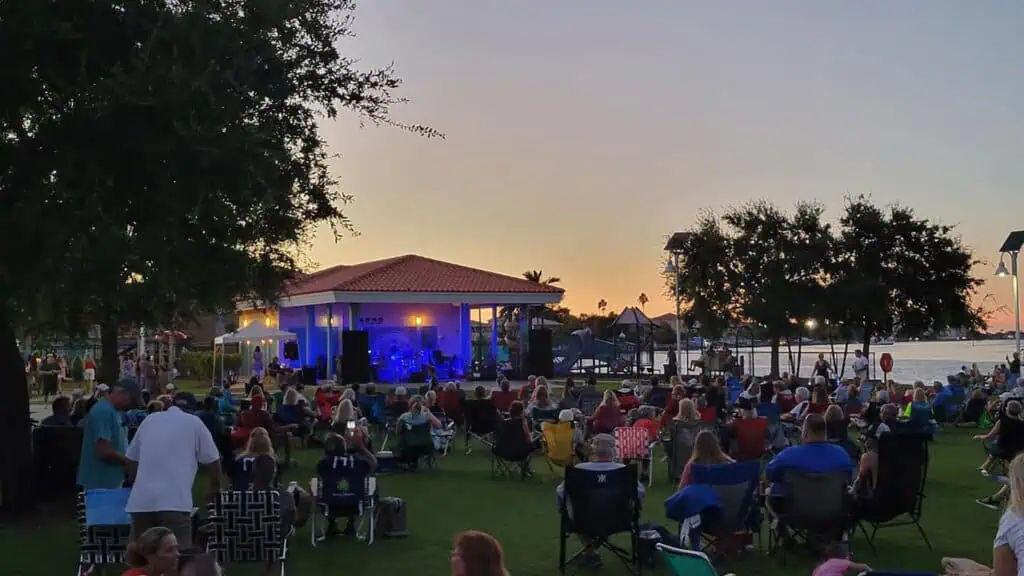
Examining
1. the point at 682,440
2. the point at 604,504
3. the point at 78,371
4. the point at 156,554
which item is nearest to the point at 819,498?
the point at 604,504

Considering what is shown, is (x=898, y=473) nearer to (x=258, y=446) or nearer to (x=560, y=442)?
(x=560, y=442)

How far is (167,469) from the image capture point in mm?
6336

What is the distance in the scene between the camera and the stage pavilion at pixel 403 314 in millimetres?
36062

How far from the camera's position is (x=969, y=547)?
340 inches

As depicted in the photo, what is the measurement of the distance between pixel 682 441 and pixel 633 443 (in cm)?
76

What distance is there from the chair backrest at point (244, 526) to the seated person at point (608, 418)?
718 centimetres

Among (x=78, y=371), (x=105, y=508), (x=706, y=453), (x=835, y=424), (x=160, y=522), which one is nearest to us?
(x=160, y=522)

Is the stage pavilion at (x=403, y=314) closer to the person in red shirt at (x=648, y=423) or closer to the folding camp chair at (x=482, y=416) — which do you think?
the folding camp chair at (x=482, y=416)

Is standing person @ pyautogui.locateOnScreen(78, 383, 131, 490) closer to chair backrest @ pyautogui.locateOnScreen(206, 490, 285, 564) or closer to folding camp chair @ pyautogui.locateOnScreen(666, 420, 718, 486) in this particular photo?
chair backrest @ pyautogui.locateOnScreen(206, 490, 285, 564)

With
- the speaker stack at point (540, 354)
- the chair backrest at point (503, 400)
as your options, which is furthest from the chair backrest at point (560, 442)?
the speaker stack at point (540, 354)

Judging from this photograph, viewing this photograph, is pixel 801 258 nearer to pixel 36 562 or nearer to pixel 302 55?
pixel 302 55

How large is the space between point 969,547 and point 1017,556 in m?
5.09

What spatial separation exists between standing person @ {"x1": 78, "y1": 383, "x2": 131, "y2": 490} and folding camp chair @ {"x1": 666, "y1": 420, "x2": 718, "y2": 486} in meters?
6.29

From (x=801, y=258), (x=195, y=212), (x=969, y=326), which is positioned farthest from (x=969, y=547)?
(x=969, y=326)
